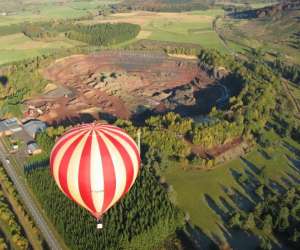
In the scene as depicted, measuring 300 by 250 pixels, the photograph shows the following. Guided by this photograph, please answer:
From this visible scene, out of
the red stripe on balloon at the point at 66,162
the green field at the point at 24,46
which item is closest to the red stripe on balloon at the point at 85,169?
the red stripe on balloon at the point at 66,162

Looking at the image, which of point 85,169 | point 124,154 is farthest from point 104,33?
point 85,169

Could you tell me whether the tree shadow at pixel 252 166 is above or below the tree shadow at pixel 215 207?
below

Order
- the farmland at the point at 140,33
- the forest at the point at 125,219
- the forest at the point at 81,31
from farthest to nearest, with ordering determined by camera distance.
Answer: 1. the forest at the point at 81,31
2. the farmland at the point at 140,33
3. the forest at the point at 125,219

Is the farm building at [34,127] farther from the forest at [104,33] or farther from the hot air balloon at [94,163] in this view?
the forest at [104,33]

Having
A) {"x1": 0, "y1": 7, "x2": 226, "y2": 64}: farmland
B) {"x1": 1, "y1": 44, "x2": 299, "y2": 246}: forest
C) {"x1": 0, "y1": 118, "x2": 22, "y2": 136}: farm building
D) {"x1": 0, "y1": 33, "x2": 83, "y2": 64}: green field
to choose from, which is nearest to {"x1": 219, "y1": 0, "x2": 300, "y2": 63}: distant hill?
{"x1": 0, "y1": 7, "x2": 226, "y2": 64}: farmland

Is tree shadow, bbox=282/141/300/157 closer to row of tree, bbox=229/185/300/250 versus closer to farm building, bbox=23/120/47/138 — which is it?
row of tree, bbox=229/185/300/250

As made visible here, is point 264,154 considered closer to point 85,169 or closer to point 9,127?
point 85,169
